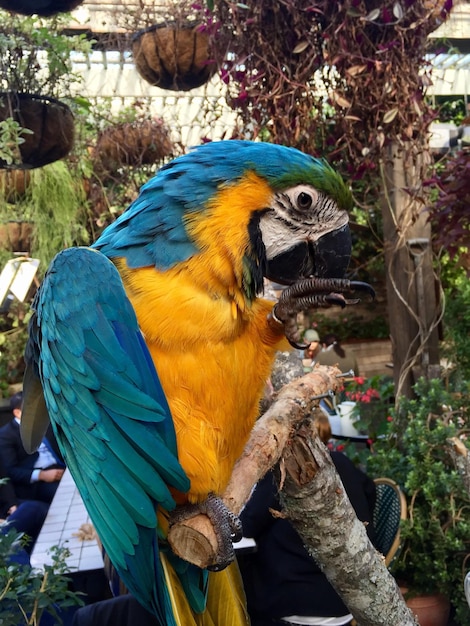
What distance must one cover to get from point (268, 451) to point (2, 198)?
4.12m

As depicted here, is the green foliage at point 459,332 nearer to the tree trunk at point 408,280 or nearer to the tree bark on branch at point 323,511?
the tree trunk at point 408,280

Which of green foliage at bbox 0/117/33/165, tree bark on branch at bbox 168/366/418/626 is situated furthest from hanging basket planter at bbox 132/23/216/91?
tree bark on branch at bbox 168/366/418/626

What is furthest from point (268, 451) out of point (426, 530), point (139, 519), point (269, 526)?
point (426, 530)

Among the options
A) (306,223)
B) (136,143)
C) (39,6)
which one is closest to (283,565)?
(306,223)

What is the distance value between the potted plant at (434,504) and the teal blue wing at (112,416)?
1.51 m

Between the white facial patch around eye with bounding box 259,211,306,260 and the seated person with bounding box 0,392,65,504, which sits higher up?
Answer: the white facial patch around eye with bounding box 259,211,306,260

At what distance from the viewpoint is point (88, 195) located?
15.5ft

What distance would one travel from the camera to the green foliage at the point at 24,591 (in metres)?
→ 1.40

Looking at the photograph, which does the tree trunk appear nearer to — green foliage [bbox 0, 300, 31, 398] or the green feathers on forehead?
the green feathers on forehead

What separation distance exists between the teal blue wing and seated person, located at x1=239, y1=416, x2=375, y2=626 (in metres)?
1.02

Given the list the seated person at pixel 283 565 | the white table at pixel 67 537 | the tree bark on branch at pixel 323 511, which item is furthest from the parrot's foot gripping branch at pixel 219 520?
the white table at pixel 67 537

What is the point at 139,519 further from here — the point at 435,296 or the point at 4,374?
the point at 4,374

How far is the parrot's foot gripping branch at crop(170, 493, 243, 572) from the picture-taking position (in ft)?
2.94

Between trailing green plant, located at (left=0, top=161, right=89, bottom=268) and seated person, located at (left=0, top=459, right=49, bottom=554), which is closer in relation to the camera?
seated person, located at (left=0, top=459, right=49, bottom=554)
